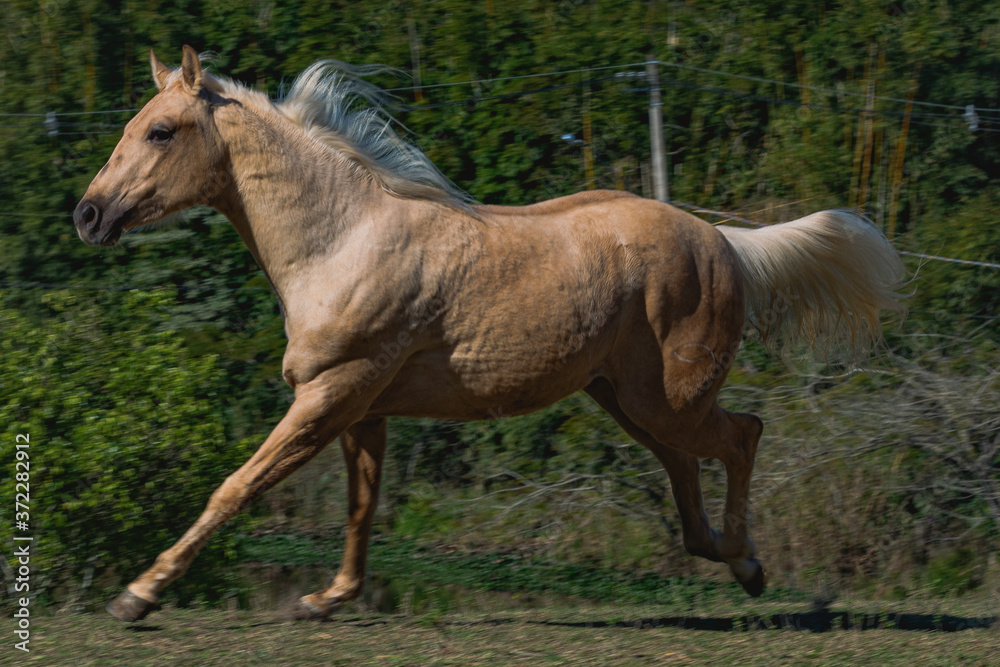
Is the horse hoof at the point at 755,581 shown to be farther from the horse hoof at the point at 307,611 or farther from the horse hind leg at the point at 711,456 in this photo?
the horse hoof at the point at 307,611

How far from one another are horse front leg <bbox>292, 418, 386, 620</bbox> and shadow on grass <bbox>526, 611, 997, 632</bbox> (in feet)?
2.74

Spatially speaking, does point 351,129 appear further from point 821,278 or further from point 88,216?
point 821,278

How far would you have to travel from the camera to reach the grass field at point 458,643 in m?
4.00

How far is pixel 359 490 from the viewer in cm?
499

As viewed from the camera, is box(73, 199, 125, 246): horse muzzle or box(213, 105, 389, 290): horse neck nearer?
box(73, 199, 125, 246): horse muzzle

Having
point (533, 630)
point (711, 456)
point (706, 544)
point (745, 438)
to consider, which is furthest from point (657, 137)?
point (533, 630)

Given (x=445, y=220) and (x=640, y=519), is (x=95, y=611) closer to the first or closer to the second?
(x=445, y=220)

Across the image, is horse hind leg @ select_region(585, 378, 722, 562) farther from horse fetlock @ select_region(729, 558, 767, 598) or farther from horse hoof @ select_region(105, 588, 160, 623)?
horse hoof @ select_region(105, 588, 160, 623)

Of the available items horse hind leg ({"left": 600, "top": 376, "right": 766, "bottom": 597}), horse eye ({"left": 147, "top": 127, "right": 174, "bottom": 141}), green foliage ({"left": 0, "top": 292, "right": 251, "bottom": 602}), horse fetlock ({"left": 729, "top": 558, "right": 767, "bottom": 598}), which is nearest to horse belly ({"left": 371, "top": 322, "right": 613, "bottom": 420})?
horse hind leg ({"left": 600, "top": 376, "right": 766, "bottom": 597})

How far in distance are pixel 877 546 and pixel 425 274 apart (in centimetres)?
408

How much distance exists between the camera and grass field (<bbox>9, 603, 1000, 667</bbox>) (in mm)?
4004

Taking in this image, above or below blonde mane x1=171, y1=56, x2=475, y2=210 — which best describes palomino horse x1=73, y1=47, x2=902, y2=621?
below

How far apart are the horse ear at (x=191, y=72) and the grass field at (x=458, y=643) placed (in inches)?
85.5

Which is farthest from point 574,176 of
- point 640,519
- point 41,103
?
point 41,103
